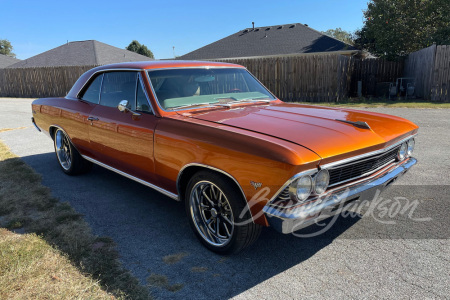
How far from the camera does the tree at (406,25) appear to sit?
57.1 ft

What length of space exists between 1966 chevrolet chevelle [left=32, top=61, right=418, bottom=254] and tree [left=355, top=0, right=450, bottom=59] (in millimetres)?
16979

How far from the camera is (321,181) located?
2.55 metres

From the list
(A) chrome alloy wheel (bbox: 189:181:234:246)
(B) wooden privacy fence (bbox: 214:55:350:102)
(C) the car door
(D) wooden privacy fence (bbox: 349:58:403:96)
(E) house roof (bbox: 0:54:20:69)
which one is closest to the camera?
(A) chrome alloy wheel (bbox: 189:181:234:246)

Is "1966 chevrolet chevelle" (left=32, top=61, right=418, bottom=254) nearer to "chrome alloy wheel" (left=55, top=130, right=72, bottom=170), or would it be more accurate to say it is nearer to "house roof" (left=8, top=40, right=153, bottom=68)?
"chrome alloy wheel" (left=55, top=130, right=72, bottom=170)

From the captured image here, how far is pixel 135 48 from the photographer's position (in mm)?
62219

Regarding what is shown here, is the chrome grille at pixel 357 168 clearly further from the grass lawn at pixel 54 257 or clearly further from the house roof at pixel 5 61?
the house roof at pixel 5 61

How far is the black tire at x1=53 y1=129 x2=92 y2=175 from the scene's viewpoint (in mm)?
5004

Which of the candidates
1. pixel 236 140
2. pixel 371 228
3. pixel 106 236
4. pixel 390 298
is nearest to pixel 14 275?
pixel 106 236

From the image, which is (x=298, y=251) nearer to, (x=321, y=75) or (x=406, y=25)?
(x=321, y=75)

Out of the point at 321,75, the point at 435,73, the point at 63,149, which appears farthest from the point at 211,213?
the point at 435,73

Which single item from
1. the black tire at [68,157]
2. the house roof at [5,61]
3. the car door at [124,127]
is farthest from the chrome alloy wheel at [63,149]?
the house roof at [5,61]

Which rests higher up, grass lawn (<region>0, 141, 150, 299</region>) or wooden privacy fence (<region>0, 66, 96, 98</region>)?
wooden privacy fence (<region>0, 66, 96, 98</region>)

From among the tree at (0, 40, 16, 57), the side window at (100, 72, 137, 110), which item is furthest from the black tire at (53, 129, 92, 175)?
the tree at (0, 40, 16, 57)

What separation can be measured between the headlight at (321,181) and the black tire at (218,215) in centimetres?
55
